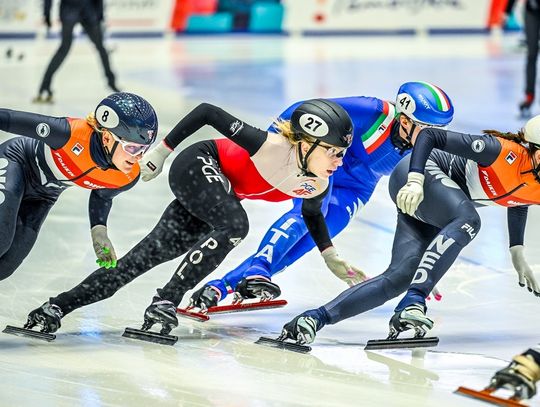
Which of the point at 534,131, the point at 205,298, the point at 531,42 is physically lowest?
the point at 205,298

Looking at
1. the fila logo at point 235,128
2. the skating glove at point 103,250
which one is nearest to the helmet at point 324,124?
the fila logo at point 235,128

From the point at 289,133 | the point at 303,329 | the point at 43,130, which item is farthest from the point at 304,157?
the point at 43,130

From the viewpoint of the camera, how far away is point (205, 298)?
5504 millimetres

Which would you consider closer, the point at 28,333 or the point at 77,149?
the point at 28,333

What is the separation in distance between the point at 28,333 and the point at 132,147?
0.95 metres

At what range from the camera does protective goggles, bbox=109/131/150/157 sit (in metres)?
5.08

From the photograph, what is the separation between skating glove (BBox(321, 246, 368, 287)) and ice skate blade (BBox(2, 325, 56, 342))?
1.32m

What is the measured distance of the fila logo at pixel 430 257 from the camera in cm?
508

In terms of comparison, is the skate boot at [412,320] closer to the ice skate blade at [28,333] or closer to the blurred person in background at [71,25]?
the ice skate blade at [28,333]

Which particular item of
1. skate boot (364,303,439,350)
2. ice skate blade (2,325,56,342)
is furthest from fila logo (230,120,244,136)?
ice skate blade (2,325,56,342)

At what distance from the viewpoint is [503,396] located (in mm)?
4199

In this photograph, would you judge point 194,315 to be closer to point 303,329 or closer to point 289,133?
point 303,329

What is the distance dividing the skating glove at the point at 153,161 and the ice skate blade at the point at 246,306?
808 millimetres

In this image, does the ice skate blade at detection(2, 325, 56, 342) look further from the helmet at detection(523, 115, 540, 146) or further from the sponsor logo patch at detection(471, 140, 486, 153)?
the helmet at detection(523, 115, 540, 146)
